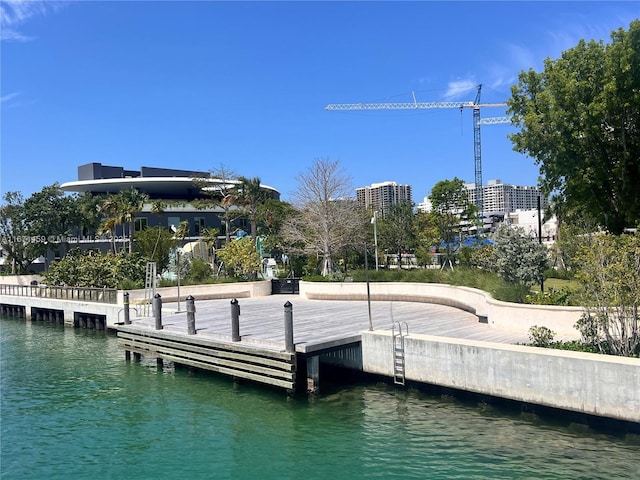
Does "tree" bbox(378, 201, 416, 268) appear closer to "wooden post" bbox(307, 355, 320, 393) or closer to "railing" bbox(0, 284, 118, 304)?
"railing" bbox(0, 284, 118, 304)

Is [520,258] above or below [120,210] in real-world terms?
below

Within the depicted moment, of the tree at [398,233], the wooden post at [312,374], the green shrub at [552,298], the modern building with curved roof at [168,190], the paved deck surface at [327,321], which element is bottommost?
the wooden post at [312,374]

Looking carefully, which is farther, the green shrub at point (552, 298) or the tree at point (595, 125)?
the tree at point (595, 125)

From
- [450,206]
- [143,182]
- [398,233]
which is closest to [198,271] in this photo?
[450,206]

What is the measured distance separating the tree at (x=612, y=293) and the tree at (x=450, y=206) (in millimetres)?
29545

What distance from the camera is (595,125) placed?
1852 centimetres

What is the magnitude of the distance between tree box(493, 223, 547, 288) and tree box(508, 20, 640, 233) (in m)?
2.76

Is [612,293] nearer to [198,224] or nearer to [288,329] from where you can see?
[288,329]

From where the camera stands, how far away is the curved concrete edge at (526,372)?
11.7 metres

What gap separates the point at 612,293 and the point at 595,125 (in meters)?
7.83

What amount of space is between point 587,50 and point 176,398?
18.6 metres

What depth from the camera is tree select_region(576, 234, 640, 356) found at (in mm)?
13008

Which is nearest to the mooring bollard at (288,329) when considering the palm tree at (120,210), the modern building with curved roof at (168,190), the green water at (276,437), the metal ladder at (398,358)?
the green water at (276,437)

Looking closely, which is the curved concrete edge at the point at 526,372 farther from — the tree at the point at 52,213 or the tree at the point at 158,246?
the tree at the point at 52,213
